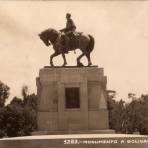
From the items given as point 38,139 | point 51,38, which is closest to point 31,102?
point 51,38

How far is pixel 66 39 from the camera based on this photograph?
35.9 meters

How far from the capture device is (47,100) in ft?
116

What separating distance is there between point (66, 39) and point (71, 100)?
11.9 feet

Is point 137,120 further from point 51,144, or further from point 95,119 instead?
point 51,144

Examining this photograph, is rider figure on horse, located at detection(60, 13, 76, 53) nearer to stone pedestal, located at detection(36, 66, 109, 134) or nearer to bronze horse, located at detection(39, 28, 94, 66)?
bronze horse, located at detection(39, 28, 94, 66)

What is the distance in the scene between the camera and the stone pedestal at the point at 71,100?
35094 mm

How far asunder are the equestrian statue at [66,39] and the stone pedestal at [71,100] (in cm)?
97

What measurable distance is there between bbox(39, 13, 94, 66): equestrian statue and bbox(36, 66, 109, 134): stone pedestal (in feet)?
3.17

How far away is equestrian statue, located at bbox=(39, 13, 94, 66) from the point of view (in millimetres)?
36000

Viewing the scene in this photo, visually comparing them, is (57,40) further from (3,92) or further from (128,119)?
(3,92)

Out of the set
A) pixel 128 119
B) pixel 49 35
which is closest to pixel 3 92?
pixel 128 119

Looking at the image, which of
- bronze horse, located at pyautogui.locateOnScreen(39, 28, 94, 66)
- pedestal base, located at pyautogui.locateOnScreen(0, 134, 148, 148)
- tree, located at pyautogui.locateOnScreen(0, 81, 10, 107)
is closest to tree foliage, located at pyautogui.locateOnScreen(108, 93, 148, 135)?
tree, located at pyautogui.locateOnScreen(0, 81, 10, 107)

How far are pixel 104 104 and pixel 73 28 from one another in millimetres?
4866

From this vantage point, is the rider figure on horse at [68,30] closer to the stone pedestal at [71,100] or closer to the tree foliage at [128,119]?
the stone pedestal at [71,100]
